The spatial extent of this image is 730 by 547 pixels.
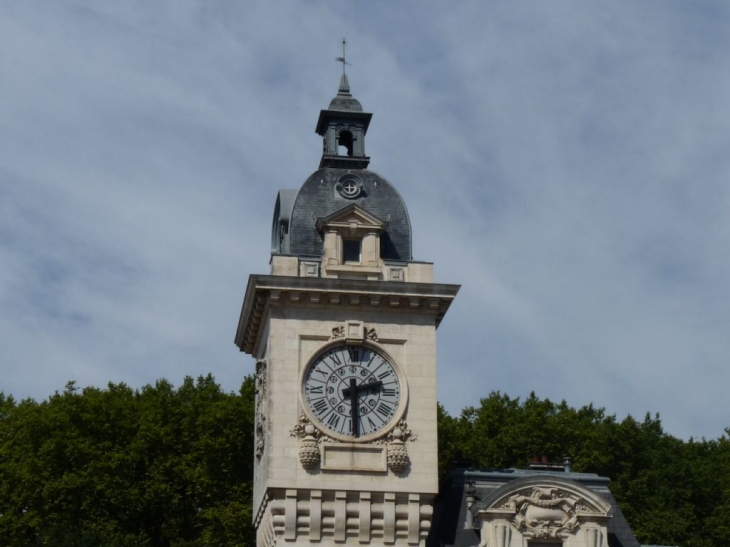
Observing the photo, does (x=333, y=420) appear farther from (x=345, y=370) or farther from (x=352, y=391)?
(x=345, y=370)

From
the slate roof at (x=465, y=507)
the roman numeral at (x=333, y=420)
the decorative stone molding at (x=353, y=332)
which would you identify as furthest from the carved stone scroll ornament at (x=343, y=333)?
the slate roof at (x=465, y=507)

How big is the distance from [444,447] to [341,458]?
24397 mm

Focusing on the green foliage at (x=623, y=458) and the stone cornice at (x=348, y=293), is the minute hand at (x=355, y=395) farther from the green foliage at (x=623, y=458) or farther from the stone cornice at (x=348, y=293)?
the green foliage at (x=623, y=458)

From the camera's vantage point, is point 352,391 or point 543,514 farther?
point 352,391

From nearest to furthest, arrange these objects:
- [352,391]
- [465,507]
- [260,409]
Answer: [352,391] → [465,507] → [260,409]

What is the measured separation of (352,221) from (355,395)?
513 centimetres

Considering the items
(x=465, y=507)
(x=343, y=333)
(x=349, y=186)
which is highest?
(x=349, y=186)

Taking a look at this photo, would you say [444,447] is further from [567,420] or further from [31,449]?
[31,449]

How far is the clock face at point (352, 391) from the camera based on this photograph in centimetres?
4050

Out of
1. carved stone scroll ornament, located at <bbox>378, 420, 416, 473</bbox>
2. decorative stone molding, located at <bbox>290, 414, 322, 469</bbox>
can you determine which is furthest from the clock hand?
decorative stone molding, located at <bbox>290, 414, 322, 469</bbox>

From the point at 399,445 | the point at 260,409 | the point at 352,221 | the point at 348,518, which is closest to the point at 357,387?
the point at 399,445

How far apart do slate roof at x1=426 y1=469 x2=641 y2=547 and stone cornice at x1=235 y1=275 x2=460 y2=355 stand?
4899mm

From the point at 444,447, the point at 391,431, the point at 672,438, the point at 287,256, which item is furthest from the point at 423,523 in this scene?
the point at 672,438

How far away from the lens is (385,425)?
40656mm
